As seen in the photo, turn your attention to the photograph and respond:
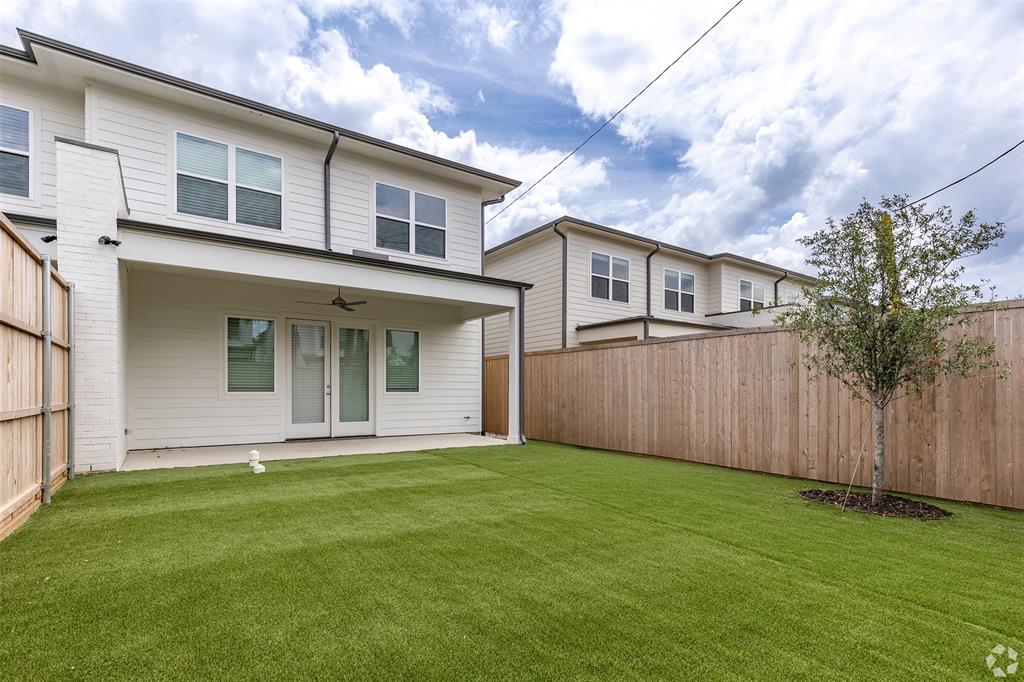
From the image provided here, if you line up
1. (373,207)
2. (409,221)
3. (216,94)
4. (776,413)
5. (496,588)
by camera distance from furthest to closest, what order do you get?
1. (409,221)
2. (373,207)
3. (216,94)
4. (776,413)
5. (496,588)

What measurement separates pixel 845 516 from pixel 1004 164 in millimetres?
7016

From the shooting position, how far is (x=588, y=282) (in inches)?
515

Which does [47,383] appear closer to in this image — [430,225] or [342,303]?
[342,303]

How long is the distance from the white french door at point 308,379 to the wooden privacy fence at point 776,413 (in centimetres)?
420

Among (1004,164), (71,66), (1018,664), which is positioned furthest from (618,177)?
(1018,664)

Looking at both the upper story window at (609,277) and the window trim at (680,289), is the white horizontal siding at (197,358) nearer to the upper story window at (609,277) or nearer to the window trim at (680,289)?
the upper story window at (609,277)

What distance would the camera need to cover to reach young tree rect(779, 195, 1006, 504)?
4.41 metres

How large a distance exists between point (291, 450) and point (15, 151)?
18.4 ft

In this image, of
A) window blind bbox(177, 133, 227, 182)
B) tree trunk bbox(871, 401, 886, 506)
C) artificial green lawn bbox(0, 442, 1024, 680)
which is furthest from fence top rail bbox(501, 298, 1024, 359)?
window blind bbox(177, 133, 227, 182)

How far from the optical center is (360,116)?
11.5 metres

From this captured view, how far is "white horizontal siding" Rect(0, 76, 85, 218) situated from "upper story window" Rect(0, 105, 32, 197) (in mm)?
62

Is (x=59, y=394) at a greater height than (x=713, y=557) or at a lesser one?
greater

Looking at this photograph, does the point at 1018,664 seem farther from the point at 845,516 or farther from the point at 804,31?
the point at 804,31

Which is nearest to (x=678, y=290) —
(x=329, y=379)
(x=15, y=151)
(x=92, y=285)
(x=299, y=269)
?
(x=329, y=379)
